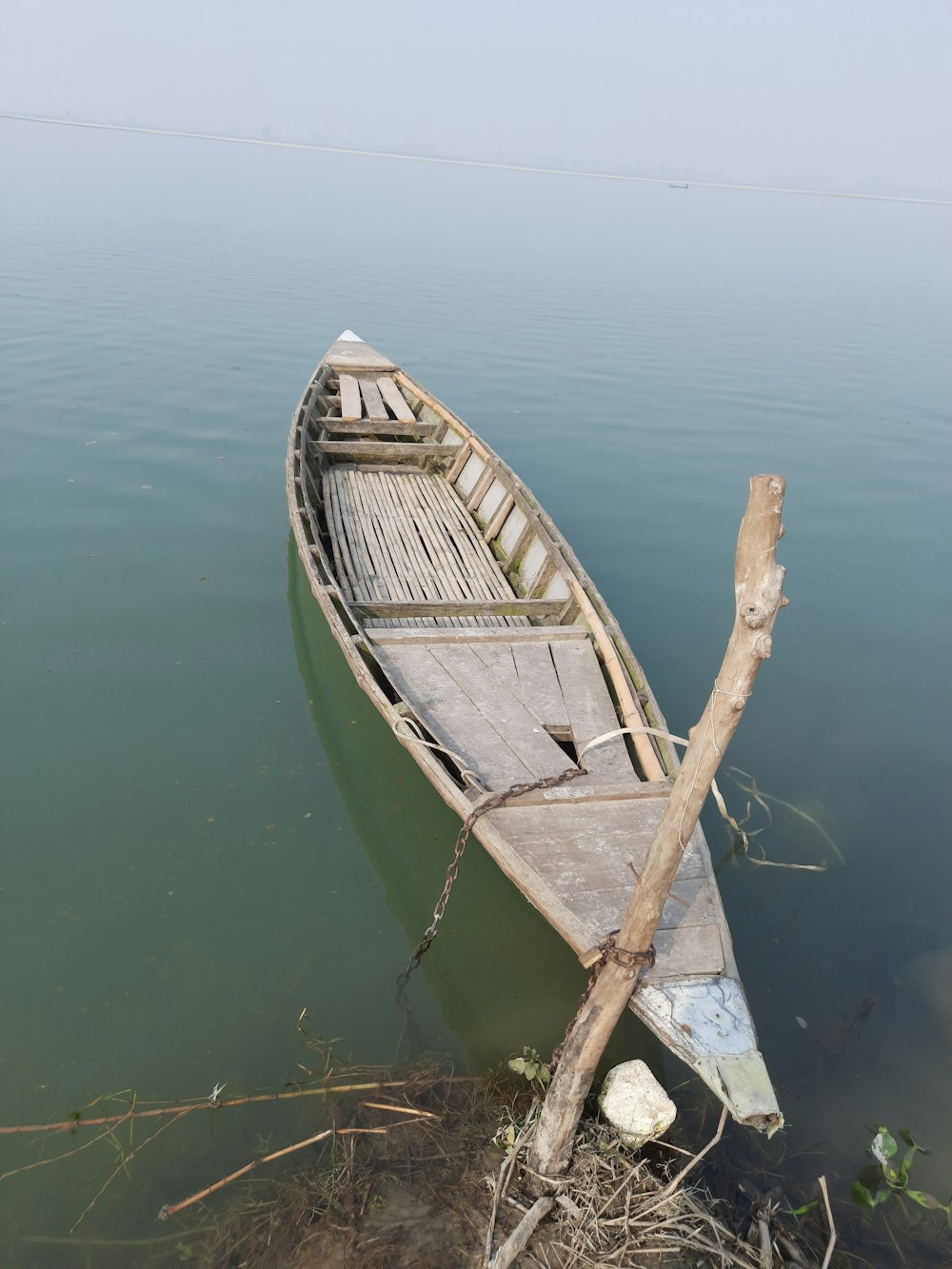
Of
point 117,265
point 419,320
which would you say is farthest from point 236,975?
point 117,265

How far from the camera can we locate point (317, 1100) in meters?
4.43

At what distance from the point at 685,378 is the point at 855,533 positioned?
6.78m

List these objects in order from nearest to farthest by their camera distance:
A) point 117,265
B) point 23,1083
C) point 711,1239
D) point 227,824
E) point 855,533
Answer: point 711,1239 → point 23,1083 → point 227,824 → point 855,533 → point 117,265

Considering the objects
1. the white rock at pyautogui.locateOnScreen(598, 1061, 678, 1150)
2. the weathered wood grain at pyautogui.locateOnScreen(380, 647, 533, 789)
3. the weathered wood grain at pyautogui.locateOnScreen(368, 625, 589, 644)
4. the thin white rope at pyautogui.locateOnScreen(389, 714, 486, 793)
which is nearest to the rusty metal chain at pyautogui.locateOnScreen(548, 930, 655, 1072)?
the white rock at pyautogui.locateOnScreen(598, 1061, 678, 1150)

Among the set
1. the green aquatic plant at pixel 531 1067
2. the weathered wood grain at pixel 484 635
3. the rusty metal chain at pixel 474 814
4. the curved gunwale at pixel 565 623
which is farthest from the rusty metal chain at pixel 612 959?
the weathered wood grain at pixel 484 635

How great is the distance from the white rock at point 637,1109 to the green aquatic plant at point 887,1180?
1.11 metres

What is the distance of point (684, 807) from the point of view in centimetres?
337

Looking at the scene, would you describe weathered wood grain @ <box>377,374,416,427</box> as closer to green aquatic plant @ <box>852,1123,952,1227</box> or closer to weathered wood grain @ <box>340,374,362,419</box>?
weathered wood grain @ <box>340,374,362,419</box>

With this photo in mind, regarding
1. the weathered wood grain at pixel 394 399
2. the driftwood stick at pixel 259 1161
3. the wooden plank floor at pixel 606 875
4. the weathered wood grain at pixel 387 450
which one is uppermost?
the weathered wood grain at pixel 394 399

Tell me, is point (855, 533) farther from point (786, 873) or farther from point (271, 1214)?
point (271, 1214)

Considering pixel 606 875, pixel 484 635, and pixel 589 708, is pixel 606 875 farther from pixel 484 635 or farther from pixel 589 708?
pixel 484 635

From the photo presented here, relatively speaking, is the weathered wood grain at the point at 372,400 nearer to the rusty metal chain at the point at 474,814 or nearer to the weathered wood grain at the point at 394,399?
the weathered wood grain at the point at 394,399

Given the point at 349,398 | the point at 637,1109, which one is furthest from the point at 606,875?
the point at 349,398

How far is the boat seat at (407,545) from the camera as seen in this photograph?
7992 millimetres
